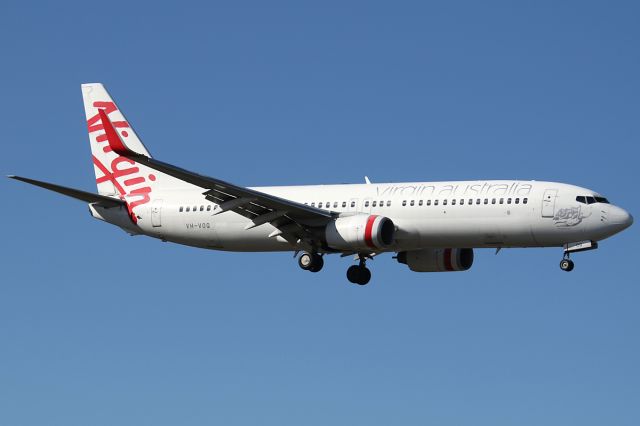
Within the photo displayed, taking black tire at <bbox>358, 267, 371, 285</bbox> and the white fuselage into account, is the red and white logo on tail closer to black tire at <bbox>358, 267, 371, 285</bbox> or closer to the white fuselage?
the white fuselage

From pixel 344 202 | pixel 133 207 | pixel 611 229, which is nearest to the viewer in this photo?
pixel 611 229

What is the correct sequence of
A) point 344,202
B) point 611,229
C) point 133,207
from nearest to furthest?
1. point 611,229
2. point 344,202
3. point 133,207

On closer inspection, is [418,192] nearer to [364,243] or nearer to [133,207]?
[364,243]

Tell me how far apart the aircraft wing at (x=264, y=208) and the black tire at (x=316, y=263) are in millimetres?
1070

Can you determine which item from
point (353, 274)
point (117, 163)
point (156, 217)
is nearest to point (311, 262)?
point (353, 274)

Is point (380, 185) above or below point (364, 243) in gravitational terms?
above

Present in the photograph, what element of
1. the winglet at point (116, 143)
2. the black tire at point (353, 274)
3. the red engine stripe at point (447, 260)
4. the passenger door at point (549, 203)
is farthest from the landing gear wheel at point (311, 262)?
the winglet at point (116, 143)

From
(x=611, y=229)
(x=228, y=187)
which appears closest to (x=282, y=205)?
(x=228, y=187)

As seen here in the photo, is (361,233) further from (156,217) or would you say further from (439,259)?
(156,217)

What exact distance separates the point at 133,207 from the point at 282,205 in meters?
10.4

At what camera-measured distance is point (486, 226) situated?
5684 centimetres

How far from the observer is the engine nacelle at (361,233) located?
5725cm

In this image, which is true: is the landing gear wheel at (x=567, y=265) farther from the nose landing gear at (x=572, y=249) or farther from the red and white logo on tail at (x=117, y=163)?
the red and white logo on tail at (x=117, y=163)

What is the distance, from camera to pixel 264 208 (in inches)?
2329
